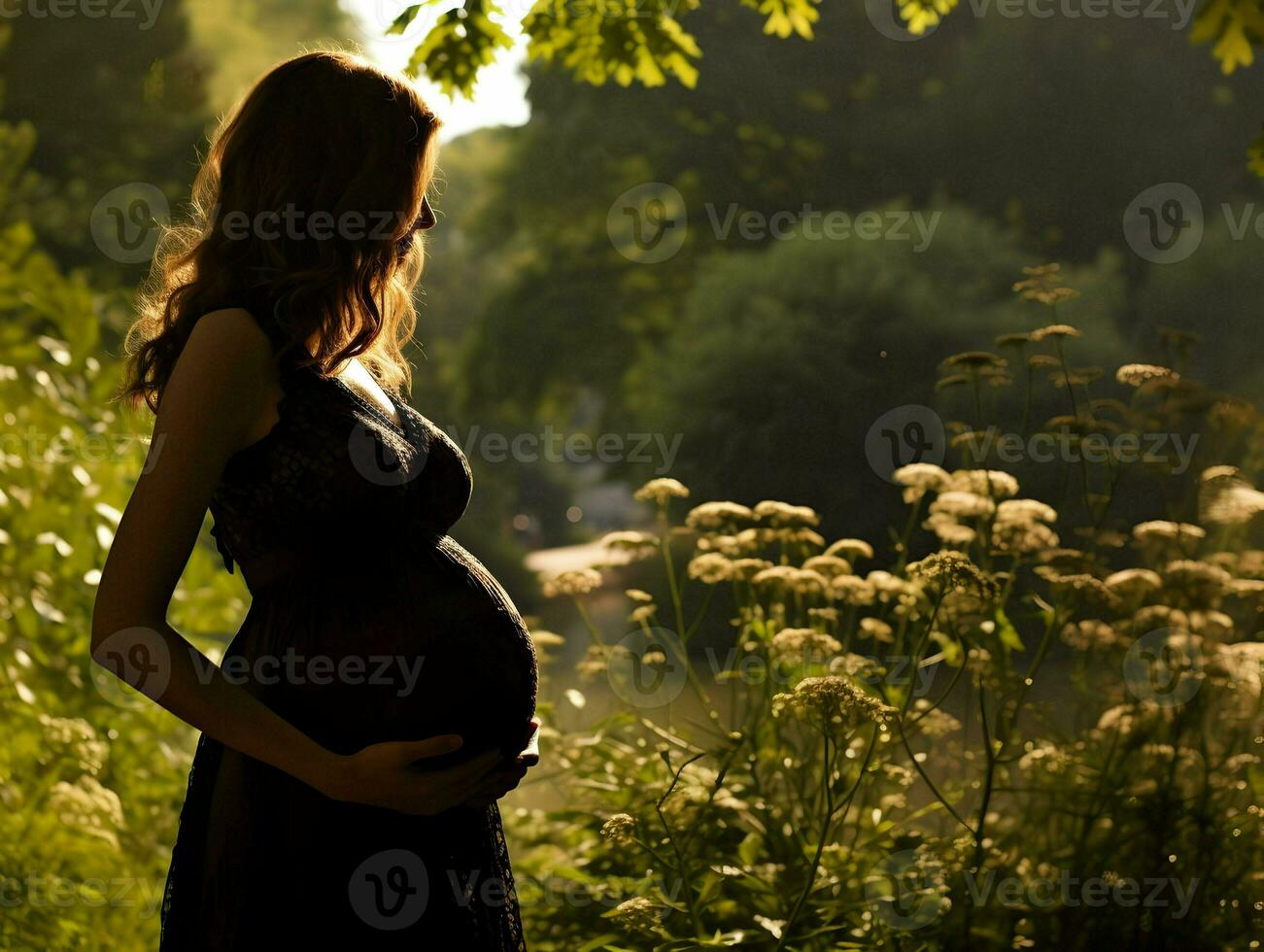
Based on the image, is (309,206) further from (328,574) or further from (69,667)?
(69,667)

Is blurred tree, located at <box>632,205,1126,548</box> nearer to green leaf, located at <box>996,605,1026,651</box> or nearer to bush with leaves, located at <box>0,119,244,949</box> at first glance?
bush with leaves, located at <box>0,119,244,949</box>

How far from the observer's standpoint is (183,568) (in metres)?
1.33

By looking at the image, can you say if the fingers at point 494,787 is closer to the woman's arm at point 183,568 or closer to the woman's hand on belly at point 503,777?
the woman's hand on belly at point 503,777

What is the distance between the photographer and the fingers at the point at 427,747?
139cm

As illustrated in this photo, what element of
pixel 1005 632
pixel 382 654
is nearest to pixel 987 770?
pixel 1005 632

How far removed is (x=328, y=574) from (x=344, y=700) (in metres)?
0.16

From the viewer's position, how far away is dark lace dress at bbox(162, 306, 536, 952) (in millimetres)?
1503

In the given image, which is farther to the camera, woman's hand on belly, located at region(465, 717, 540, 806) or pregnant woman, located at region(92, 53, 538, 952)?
woman's hand on belly, located at region(465, 717, 540, 806)

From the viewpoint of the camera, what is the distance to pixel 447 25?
126 inches

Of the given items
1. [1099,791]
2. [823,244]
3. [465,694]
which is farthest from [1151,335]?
[465,694]

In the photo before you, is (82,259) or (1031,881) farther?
(82,259)

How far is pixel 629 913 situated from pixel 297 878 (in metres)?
0.97

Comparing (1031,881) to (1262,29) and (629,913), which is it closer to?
(629,913)

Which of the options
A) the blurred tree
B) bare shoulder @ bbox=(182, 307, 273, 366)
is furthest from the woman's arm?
the blurred tree
